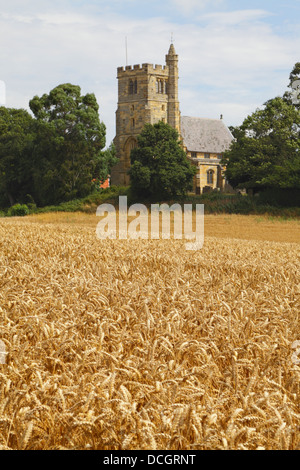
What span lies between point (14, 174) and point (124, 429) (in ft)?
254

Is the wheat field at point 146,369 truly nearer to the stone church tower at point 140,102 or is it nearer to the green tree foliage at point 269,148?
the green tree foliage at point 269,148

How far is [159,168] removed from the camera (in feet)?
239

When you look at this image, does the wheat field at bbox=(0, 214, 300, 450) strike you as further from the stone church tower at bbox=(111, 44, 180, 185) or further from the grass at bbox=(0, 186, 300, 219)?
the stone church tower at bbox=(111, 44, 180, 185)

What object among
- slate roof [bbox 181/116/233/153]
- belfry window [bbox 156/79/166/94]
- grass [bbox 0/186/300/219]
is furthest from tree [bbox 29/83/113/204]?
slate roof [bbox 181/116/233/153]

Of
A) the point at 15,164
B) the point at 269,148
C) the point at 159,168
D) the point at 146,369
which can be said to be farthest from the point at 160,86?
the point at 146,369

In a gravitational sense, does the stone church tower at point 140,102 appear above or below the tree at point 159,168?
above

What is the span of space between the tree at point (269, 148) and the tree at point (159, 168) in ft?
21.3

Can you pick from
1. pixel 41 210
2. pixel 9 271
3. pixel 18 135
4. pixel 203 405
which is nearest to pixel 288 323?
pixel 203 405

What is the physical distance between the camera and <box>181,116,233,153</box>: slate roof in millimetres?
104875

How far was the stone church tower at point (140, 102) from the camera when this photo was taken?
98812mm

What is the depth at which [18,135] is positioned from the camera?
264ft

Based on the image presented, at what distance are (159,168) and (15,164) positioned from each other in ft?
65.1

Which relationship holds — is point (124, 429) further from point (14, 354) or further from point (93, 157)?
point (93, 157)

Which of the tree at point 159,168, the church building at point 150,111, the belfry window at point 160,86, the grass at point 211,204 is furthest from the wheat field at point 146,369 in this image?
the belfry window at point 160,86
